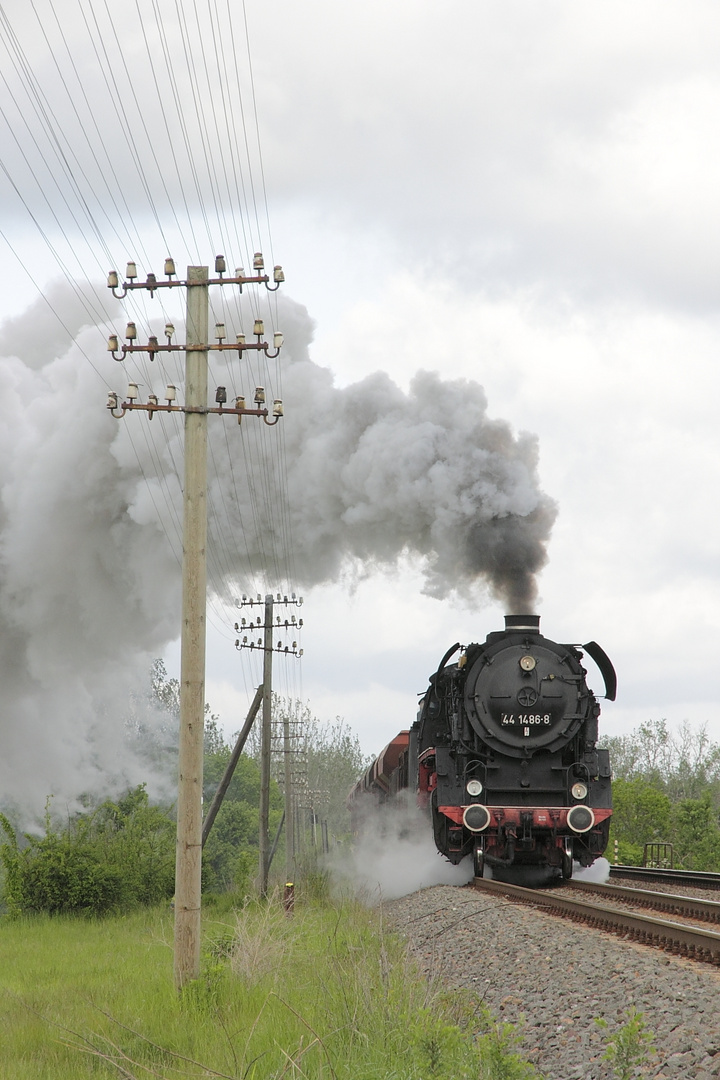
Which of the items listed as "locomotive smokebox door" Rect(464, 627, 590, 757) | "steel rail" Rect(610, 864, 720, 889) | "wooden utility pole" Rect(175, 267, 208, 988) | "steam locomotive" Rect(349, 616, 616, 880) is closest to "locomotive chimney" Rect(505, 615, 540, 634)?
"steam locomotive" Rect(349, 616, 616, 880)

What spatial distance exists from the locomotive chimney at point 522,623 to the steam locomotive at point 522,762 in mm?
112

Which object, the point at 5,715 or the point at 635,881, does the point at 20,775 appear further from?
the point at 635,881

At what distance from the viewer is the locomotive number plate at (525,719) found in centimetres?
1293

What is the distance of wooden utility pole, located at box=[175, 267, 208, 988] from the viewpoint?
882 cm

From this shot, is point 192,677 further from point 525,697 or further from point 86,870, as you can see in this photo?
point 86,870

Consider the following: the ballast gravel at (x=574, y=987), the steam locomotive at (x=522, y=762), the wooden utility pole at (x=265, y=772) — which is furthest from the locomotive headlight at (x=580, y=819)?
the wooden utility pole at (x=265, y=772)

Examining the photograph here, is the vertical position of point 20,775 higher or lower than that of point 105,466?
lower

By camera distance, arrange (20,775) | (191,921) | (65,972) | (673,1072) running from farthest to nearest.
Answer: (20,775) → (65,972) → (191,921) → (673,1072)

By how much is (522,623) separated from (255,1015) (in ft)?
25.2

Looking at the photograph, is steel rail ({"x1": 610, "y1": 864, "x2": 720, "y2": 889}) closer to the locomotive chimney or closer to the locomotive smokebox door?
the locomotive smokebox door

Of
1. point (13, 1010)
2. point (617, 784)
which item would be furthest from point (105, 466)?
point (617, 784)

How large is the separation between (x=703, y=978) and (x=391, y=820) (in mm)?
12865

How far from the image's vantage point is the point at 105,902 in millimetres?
16047

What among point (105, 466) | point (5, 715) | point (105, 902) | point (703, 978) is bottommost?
point (105, 902)
